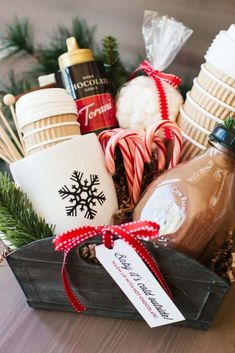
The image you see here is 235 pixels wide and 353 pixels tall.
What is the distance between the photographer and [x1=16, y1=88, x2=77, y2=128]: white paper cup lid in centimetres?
61

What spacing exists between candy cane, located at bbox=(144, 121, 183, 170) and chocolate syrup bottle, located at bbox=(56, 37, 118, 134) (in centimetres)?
12

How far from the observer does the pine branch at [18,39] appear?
2.88 ft

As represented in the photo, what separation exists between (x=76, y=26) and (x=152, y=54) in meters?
0.18

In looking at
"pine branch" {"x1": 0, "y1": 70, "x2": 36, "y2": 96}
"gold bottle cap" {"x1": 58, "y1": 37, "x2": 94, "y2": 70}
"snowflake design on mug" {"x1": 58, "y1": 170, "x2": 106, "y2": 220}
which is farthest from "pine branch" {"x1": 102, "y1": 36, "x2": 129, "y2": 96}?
"snowflake design on mug" {"x1": 58, "y1": 170, "x2": 106, "y2": 220}

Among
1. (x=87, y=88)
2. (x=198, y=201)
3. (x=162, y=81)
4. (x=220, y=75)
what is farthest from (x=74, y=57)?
(x=198, y=201)

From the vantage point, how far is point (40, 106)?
0.61 meters

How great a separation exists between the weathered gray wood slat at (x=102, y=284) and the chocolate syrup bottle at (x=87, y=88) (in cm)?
27

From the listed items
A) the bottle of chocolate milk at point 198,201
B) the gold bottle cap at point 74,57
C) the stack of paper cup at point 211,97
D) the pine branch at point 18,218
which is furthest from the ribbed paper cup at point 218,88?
the pine branch at point 18,218

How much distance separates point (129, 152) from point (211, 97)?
0.17m

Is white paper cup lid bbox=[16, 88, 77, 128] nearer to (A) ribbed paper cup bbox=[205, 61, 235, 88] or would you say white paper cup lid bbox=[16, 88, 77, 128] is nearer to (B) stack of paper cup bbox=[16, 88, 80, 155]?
(B) stack of paper cup bbox=[16, 88, 80, 155]

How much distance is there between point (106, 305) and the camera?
0.65 m

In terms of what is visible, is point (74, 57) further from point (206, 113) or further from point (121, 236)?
point (121, 236)

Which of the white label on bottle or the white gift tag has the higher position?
the white label on bottle

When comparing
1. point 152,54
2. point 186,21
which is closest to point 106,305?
point 152,54
